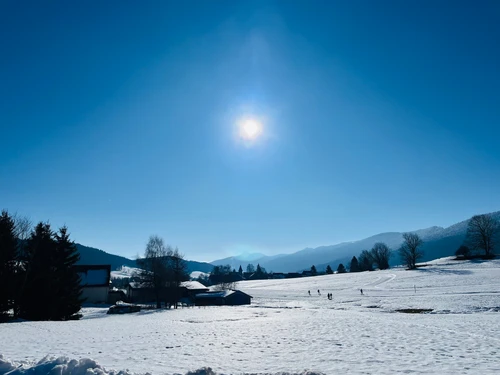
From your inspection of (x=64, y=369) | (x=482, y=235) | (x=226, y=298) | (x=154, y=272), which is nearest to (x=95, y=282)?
(x=154, y=272)

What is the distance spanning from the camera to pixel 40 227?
33.0 metres

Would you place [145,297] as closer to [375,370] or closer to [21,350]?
[21,350]

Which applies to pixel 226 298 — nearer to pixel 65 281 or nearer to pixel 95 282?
pixel 95 282

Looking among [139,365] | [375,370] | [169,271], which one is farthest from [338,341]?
[169,271]

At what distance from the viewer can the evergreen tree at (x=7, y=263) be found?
26.6 meters

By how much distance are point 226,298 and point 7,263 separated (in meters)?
45.9

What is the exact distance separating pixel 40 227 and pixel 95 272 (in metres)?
36.0

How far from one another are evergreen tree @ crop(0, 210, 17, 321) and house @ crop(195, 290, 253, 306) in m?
45.0

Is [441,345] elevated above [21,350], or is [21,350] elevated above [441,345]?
[21,350]

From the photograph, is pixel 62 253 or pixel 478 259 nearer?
pixel 62 253

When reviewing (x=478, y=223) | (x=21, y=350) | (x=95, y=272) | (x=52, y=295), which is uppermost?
(x=478, y=223)

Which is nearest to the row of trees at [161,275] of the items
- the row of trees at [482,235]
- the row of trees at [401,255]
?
the row of trees at [401,255]

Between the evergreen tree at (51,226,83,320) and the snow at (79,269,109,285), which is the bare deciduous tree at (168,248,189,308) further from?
the evergreen tree at (51,226,83,320)

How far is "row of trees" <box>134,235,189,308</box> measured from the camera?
56250mm
